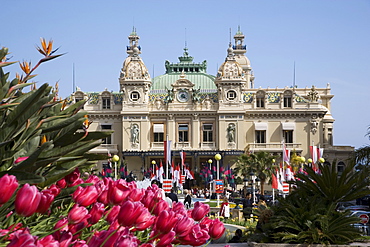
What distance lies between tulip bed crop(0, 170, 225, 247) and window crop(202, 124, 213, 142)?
196 feet

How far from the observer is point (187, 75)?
76.6 meters

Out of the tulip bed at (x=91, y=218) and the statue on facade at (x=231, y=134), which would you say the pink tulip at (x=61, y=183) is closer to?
the tulip bed at (x=91, y=218)

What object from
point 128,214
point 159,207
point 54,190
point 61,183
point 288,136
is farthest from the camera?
point 288,136

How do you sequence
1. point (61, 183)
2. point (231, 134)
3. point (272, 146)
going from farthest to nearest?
1. point (272, 146)
2. point (231, 134)
3. point (61, 183)

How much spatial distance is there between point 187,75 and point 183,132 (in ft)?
42.2

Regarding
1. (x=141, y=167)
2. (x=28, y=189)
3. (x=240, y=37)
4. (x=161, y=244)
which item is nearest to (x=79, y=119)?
(x=161, y=244)

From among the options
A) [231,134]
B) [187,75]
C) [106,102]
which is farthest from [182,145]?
[187,75]

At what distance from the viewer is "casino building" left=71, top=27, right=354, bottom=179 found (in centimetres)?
6419

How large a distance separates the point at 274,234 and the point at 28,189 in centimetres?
908

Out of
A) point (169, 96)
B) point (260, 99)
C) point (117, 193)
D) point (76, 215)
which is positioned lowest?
point (76, 215)

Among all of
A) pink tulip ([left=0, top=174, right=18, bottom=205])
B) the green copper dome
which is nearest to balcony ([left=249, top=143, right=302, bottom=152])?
the green copper dome

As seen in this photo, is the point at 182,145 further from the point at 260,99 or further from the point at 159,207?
the point at 159,207

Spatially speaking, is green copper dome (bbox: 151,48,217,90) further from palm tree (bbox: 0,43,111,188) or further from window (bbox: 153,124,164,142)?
palm tree (bbox: 0,43,111,188)

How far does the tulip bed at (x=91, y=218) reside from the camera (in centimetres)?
340
